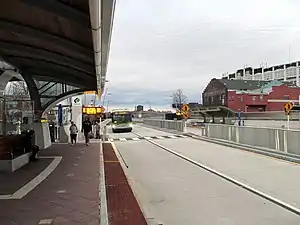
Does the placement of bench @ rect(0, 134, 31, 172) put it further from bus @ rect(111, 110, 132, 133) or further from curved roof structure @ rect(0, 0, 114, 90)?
bus @ rect(111, 110, 132, 133)

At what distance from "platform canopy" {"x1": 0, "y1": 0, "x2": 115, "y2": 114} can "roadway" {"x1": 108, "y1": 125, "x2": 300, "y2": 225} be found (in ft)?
12.8

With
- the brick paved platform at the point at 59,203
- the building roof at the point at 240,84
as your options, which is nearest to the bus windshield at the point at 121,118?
the brick paved platform at the point at 59,203

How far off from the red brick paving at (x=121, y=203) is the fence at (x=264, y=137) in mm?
7283

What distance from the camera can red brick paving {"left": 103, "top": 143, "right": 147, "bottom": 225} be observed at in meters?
7.01

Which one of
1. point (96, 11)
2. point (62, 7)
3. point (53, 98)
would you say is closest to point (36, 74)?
point (53, 98)

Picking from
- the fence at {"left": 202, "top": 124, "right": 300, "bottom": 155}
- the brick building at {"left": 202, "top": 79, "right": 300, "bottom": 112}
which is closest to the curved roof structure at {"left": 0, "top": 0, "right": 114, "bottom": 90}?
the fence at {"left": 202, "top": 124, "right": 300, "bottom": 155}

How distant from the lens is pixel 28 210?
7.81 m

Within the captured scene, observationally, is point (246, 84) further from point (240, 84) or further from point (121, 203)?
point (121, 203)

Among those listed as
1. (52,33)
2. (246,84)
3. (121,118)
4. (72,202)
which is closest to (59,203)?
(72,202)

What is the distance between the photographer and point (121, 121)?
50281mm

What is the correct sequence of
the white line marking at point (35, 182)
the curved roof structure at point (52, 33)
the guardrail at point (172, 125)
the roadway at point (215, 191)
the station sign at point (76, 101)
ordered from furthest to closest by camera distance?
the station sign at point (76, 101)
the guardrail at point (172, 125)
the white line marking at point (35, 182)
the curved roof structure at point (52, 33)
the roadway at point (215, 191)

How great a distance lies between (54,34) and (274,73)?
140409 mm

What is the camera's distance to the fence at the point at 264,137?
1638 centimetres

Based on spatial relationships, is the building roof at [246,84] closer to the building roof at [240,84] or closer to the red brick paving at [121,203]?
A: the building roof at [240,84]
